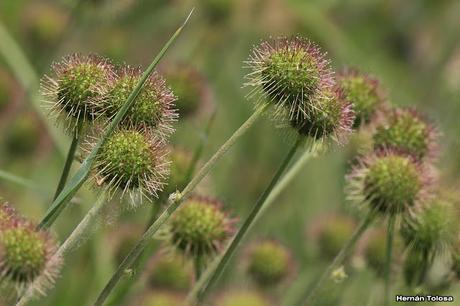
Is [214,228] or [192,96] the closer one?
[214,228]

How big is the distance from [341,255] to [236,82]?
3676 mm

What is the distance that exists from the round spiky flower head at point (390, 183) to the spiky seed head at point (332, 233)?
1.16 m

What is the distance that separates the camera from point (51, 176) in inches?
223

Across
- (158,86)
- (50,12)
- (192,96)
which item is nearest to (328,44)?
(50,12)

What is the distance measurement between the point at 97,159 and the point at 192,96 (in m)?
1.57

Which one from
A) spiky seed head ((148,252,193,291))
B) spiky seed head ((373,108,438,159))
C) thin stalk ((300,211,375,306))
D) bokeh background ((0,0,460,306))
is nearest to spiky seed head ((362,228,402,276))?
bokeh background ((0,0,460,306))

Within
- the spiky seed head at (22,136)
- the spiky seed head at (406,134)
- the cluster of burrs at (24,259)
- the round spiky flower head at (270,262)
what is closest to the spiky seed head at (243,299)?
the round spiky flower head at (270,262)

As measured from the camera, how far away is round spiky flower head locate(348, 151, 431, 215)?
9.92 feet

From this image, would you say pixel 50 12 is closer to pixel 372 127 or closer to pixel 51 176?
pixel 51 176

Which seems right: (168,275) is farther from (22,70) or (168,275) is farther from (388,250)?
(22,70)

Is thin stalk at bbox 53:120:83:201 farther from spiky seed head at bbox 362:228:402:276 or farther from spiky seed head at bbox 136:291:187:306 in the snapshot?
spiky seed head at bbox 362:228:402:276

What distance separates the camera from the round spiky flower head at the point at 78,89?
2.61 meters

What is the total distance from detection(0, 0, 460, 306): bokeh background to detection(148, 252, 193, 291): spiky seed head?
6.7 inches

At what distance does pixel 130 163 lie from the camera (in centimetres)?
250
